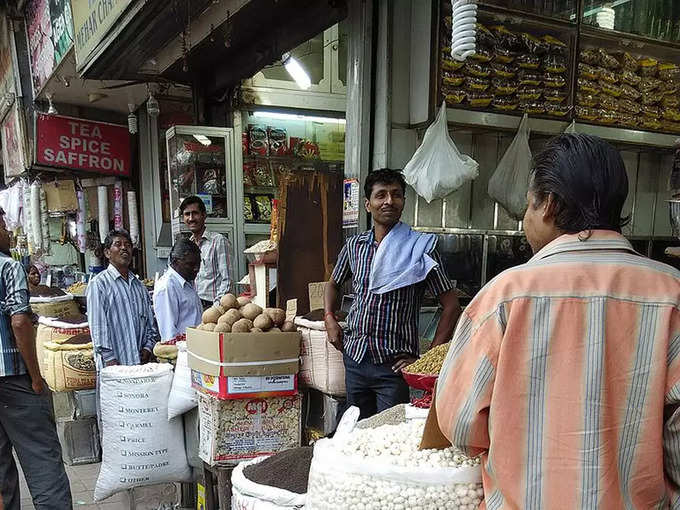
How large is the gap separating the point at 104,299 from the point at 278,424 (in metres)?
1.45

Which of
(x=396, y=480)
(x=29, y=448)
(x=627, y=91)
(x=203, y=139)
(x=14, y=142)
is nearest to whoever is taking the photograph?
(x=396, y=480)

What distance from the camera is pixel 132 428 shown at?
2676 mm

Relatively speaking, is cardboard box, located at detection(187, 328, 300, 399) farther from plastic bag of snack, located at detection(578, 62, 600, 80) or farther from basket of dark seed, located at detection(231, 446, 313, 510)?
plastic bag of snack, located at detection(578, 62, 600, 80)

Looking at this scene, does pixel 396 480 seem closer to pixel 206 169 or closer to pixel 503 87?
pixel 503 87

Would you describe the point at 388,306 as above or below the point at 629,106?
below

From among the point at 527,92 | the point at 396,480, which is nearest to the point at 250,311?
the point at 396,480

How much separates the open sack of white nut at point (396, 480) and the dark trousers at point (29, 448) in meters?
2.29

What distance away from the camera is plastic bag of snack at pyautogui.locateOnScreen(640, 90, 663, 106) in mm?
4371

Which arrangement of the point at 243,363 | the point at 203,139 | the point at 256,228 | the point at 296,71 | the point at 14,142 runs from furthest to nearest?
the point at 14,142 → the point at 256,228 → the point at 296,71 → the point at 203,139 → the point at 243,363

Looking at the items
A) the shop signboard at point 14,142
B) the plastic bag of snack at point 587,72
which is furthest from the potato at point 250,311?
the shop signboard at point 14,142

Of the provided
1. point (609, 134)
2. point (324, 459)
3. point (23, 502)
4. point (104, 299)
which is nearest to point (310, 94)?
point (609, 134)

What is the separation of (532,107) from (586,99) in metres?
0.59

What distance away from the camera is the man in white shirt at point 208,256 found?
4543mm

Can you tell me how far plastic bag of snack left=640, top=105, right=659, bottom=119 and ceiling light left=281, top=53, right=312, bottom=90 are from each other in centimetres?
311
